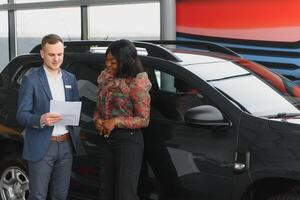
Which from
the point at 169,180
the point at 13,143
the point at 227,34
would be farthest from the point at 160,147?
the point at 227,34

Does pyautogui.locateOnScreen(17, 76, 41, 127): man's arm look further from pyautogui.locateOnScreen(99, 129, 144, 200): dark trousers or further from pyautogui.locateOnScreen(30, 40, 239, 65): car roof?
pyautogui.locateOnScreen(30, 40, 239, 65): car roof

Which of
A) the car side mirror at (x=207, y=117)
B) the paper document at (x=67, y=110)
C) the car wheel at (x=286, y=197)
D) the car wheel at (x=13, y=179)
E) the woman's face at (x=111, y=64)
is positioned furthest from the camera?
the car wheel at (x=13, y=179)

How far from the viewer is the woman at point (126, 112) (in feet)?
13.6

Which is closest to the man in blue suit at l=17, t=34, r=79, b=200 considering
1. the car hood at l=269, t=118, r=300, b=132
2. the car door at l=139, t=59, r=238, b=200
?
the car door at l=139, t=59, r=238, b=200

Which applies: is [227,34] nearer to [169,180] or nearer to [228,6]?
[228,6]

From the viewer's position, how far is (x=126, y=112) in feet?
13.8

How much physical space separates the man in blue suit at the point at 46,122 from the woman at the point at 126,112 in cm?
31

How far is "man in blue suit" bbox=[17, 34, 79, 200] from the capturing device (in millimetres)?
4035

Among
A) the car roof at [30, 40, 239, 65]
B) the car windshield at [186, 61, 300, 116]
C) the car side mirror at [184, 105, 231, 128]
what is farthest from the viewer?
the car roof at [30, 40, 239, 65]

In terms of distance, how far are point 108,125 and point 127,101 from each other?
0.74ft

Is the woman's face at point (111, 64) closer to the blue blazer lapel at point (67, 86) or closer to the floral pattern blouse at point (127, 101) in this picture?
the floral pattern blouse at point (127, 101)

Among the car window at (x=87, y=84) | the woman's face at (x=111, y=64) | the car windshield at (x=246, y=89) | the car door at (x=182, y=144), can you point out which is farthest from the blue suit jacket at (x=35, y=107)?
the car windshield at (x=246, y=89)

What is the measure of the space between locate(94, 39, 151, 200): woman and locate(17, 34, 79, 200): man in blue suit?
306mm

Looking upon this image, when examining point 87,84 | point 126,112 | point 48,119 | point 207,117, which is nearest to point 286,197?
point 207,117
